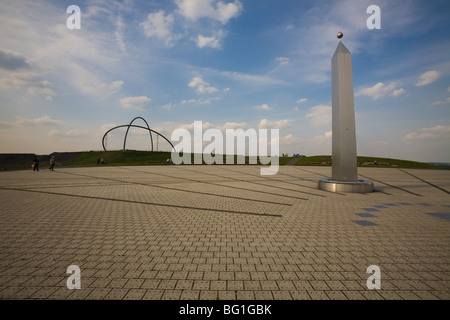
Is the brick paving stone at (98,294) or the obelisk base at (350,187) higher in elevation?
the obelisk base at (350,187)

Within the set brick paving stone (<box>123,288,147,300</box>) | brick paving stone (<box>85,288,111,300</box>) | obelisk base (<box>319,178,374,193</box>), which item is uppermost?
obelisk base (<box>319,178,374,193</box>)

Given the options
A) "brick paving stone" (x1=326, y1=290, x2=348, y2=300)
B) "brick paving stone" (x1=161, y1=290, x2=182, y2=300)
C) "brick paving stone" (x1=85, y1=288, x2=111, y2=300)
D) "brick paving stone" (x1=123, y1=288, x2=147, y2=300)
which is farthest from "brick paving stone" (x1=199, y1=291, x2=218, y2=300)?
"brick paving stone" (x1=326, y1=290, x2=348, y2=300)

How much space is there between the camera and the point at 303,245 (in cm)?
440

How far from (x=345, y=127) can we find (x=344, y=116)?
537 mm

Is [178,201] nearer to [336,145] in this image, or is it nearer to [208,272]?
[208,272]

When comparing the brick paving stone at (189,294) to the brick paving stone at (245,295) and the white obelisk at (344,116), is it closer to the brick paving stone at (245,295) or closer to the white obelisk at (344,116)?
the brick paving stone at (245,295)

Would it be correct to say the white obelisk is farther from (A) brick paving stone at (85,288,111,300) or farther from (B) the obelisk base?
(A) brick paving stone at (85,288,111,300)

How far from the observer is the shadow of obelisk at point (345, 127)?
35.8ft

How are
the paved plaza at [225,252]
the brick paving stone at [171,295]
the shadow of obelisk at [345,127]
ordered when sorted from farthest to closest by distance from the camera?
the shadow of obelisk at [345,127] < the paved plaza at [225,252] < the brick paving stone at [171,295]

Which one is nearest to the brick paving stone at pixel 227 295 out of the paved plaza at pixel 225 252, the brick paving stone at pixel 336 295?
the paved plaza at pixel 225 252

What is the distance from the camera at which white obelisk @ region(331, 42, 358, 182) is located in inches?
430

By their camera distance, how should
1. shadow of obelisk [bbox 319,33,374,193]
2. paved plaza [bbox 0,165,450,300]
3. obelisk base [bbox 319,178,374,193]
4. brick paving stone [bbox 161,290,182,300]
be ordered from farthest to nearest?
shadow of obelisk [bbox 319,33,374,193] < obelisk base [bbox 319,178,374,193] < paved plaza [bbox 0,165,450,300] < brick paving stone [bbox 161,290,182,300]
